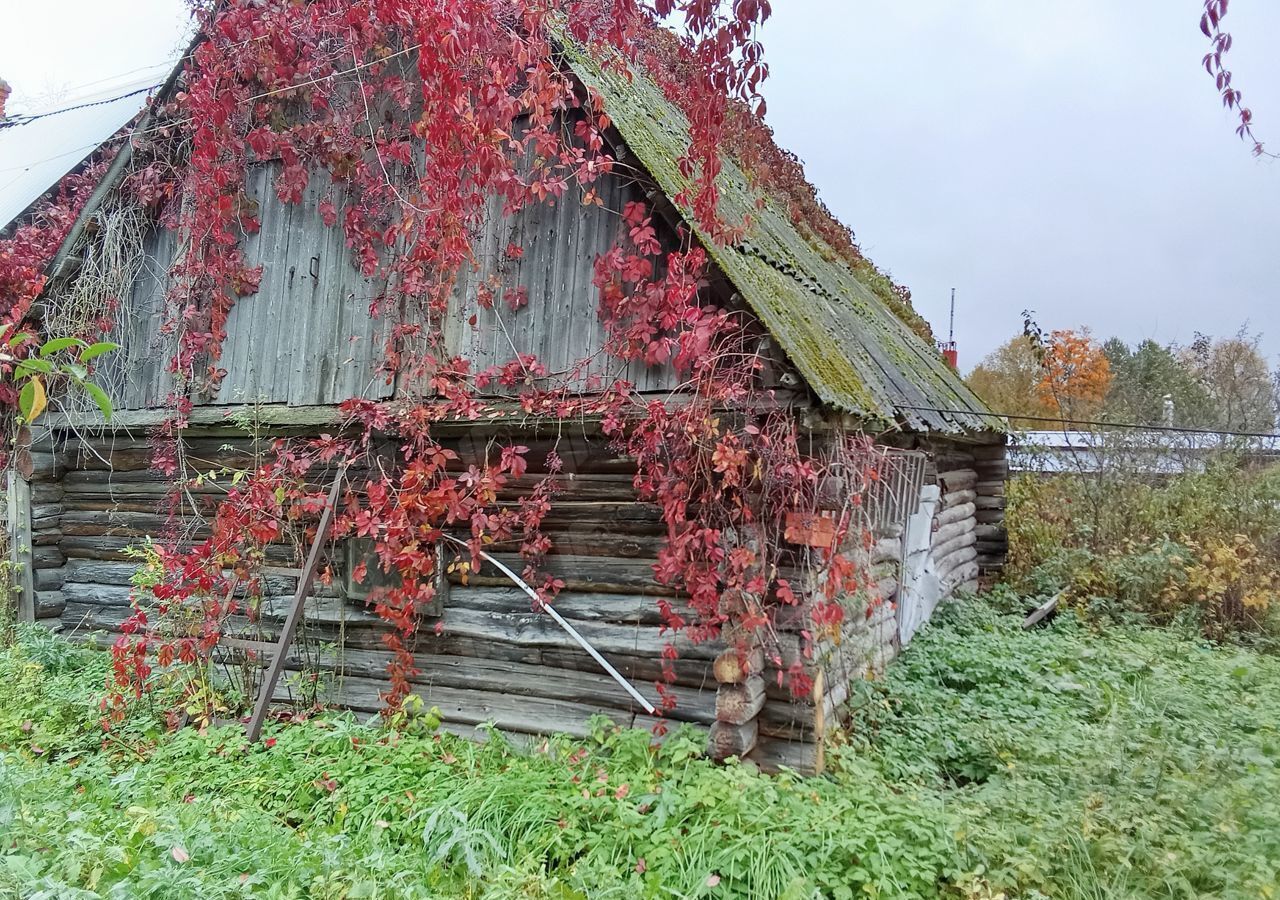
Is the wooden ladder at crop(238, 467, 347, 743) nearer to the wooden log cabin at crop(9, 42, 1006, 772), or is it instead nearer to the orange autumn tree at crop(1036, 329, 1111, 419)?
the wooden log cabin at crop(9, 42, 1006, 772)

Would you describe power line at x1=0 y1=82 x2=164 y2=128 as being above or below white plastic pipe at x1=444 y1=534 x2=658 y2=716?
above

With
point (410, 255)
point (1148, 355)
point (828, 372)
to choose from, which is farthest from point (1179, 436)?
point (1148, 355)

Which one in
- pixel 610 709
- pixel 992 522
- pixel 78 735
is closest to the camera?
pixel 610 709

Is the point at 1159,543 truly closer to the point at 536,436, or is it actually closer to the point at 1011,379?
the point at 536,436

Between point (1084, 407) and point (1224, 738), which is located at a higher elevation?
point (1084, 407)

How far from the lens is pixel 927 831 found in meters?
3.80

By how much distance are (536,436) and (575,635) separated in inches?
55.6

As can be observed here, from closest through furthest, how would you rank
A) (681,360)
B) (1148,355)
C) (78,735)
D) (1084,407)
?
(681,360) < (78,735) < (1084,407) < (1148,355)

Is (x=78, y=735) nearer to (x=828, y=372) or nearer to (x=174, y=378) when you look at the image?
(x=174, y=378)

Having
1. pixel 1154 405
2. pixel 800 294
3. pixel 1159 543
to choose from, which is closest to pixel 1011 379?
pixel 1154 405

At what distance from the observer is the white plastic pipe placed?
5090mm

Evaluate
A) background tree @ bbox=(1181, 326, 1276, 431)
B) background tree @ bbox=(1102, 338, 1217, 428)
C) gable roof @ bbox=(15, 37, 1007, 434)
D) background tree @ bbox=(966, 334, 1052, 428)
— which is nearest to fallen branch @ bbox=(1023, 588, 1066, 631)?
gable roof @ bbox=(15, 37, 1007, 434)

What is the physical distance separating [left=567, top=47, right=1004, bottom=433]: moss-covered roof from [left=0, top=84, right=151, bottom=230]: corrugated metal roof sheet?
564cm

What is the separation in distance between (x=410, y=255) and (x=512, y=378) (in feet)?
4.68
